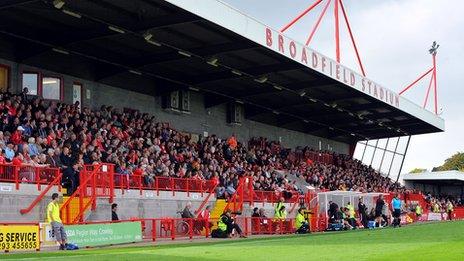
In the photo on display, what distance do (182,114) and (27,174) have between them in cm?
1856

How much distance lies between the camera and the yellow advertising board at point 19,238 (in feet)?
60.2

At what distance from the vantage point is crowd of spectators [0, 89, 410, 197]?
77.4ft

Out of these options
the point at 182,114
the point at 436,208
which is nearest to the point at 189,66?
the point at 182,114

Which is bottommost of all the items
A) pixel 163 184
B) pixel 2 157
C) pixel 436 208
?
pixel 436 208

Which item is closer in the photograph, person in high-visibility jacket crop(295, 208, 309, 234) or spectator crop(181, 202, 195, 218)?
spectator crop(181, 202, 195, 218)

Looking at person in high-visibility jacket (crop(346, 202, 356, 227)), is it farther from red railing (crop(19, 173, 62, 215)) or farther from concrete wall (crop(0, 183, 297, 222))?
red railing (crop(19, 173, 62, 215))

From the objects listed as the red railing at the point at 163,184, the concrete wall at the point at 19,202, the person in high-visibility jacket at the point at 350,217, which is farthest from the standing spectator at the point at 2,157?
the person in high-visibility jacket at the point at 350,217

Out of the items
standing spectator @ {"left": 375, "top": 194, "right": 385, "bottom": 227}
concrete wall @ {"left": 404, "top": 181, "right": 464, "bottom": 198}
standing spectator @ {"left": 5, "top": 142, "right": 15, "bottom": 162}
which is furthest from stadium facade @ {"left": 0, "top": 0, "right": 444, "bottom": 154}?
concrete wall @ {"left": 404, "top": 181, "right": 464, "bottom": 198}

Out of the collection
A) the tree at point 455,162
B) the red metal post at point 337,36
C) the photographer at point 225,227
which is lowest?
the photographer at point 225,227

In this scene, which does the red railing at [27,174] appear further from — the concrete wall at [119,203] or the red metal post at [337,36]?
the red metal post at [337,36]

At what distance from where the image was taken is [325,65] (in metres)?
37.0

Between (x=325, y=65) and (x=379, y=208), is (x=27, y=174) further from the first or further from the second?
(x=325, y=65)

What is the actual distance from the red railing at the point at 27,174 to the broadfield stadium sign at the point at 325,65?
12.5 meters

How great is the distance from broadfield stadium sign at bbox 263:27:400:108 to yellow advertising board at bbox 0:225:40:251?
49.5 feet
